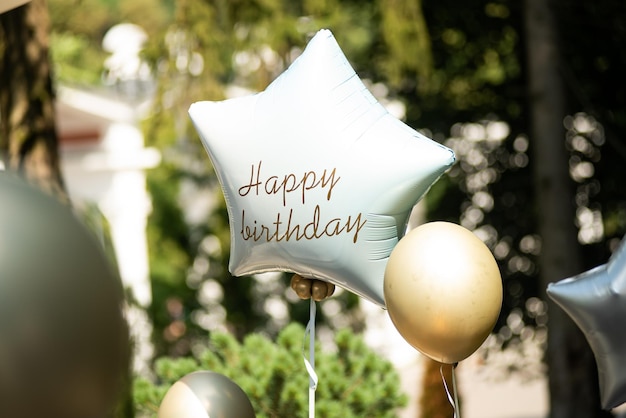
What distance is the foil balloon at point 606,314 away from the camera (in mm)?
2941

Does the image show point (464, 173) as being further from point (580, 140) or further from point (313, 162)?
point (313, 162)

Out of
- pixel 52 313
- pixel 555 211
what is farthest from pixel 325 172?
pixel 555 211

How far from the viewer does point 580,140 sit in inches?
311

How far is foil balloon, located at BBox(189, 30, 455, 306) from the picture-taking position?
3.00 m

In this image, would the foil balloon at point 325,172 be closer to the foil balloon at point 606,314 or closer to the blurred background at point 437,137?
the foil balloon at point 606,314

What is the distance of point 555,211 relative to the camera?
6.67 m

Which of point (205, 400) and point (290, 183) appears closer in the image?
point (290, 183)

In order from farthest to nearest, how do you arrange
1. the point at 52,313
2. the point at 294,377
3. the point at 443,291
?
the point at 294,377
the point at 443,291
the point at 52,313

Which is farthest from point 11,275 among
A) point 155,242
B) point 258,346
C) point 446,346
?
point 155,242

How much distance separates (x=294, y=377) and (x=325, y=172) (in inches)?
69.1

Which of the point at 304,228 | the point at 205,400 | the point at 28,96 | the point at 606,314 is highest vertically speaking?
the point at 304,228

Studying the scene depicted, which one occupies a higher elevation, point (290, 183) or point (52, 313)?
point (52, 313)

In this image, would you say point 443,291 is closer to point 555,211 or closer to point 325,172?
point 325,172

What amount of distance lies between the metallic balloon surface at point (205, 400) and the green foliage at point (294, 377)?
117 cm
